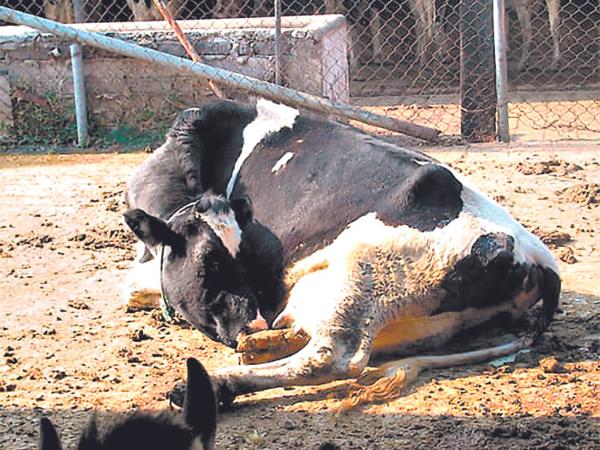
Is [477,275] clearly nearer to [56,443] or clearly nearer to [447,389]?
[447,389]

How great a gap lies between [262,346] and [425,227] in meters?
0.77

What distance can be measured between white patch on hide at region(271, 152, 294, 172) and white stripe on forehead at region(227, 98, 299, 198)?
0.17 metres

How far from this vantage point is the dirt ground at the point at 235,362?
340 cm

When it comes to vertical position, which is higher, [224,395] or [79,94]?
[79,94]

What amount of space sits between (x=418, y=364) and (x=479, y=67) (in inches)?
194

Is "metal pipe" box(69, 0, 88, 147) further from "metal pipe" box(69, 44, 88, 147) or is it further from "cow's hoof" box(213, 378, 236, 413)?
"cow's hoof" box(213, 378, 236, 413)

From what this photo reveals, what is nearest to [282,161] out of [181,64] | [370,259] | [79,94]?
[370,259]

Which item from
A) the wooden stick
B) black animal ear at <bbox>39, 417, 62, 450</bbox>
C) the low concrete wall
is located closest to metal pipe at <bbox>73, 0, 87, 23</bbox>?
the low concrete wall

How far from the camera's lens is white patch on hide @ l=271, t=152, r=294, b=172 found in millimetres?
4496

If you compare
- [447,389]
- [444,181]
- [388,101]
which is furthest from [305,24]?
[447,389]

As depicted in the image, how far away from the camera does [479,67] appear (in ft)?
27.5

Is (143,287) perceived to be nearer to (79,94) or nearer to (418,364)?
(418,364)

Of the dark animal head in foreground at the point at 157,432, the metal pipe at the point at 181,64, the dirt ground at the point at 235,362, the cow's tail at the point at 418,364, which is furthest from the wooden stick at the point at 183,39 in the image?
the dark animal head in foreground at the point at 157,432

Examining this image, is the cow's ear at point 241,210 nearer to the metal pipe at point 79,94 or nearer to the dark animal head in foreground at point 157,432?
the dark animal head in foreground at point 157,432
